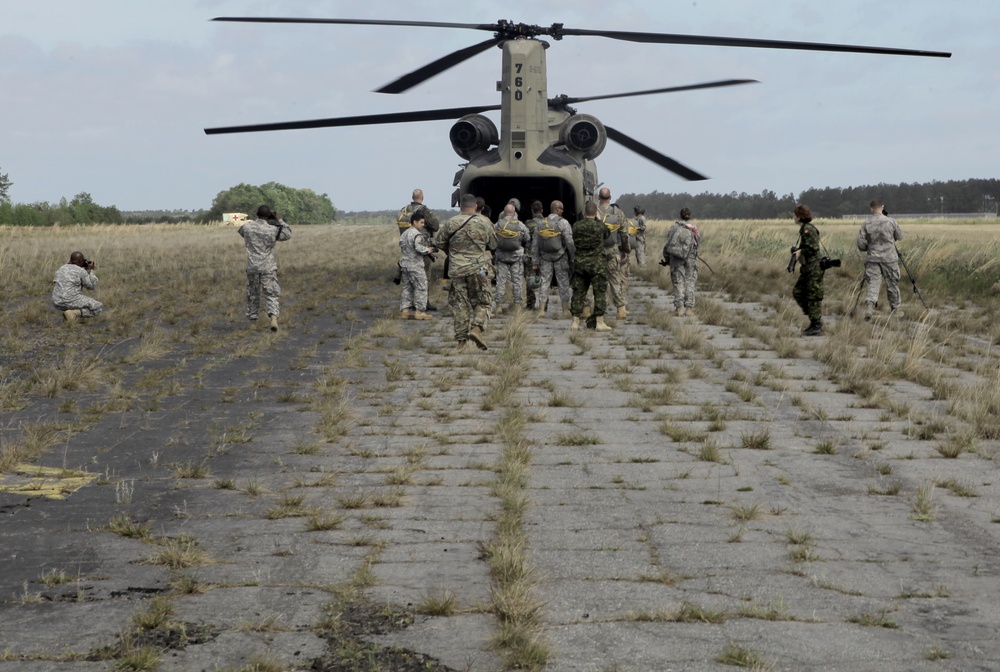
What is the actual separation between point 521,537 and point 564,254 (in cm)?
982

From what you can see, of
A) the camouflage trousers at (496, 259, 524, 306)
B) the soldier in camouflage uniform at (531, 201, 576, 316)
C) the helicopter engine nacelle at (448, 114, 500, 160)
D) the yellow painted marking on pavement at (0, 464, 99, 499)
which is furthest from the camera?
the helicopter engine nacelle at (448, 114, 500, 160)

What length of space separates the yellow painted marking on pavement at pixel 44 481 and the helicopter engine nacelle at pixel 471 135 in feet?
38.3

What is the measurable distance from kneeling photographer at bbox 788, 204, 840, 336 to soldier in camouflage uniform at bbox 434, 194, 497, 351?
3.97 metres

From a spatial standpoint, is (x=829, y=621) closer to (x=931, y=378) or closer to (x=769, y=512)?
(x=769, y=512)

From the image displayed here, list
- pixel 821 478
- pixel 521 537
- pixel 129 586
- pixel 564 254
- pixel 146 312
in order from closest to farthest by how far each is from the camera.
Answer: pixel 129 586 → pixel 521 537 → pixel 821 478 → pixel 564 254 → pixel 146 312

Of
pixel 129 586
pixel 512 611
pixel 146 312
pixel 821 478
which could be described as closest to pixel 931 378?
pixel 821 478

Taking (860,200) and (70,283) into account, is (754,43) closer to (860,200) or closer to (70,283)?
(70,283)

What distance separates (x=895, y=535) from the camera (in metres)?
5.41

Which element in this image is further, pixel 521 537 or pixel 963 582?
pixel 521 537

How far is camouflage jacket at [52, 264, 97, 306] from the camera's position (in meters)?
14.8

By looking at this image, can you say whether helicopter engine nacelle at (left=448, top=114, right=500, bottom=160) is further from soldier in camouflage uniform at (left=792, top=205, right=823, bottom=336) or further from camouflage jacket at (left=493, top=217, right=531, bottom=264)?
soldier in camouflage uniform at (left=792, top=205, right=823, bottom=336)

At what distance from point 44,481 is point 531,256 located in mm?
9682

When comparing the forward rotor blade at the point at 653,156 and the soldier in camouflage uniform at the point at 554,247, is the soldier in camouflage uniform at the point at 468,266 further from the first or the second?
the forward rotor blade at the point at 653,156

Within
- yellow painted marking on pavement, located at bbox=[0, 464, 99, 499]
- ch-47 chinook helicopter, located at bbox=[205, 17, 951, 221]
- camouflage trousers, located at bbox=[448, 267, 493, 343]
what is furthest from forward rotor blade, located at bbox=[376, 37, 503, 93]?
yellow painted marking on pavement, located at bbox=[0, 464, 99, 499]
